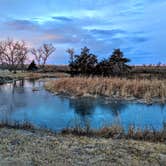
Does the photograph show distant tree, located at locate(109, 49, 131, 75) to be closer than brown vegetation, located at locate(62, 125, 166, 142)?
No

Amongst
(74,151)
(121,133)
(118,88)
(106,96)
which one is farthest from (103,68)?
(74,151)

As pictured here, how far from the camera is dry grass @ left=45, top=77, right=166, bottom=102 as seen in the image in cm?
2627

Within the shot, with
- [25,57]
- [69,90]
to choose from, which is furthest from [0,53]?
[69,90]

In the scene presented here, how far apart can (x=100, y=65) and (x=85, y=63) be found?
12.2ft

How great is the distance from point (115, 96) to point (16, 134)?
1860 centimetres

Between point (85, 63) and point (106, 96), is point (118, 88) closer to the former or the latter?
point (106, 96)

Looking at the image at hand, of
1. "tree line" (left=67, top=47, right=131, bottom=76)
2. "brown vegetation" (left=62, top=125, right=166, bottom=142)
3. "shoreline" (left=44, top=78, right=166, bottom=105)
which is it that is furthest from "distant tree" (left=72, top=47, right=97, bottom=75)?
"brown vegetation" (left=62, top=125, right=166, bottom=142)

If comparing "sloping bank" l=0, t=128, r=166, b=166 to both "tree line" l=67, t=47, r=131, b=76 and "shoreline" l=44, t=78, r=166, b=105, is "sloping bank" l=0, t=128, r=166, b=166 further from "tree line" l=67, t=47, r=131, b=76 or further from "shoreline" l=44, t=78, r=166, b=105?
"tree line" l=67, t=47, r=131, b=76

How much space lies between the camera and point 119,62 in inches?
1954

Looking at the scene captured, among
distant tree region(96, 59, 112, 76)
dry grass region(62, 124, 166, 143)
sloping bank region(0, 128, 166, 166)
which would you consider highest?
distant tree region(96, 59, 112, 76)

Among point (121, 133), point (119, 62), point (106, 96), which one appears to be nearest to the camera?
point (121, 133)

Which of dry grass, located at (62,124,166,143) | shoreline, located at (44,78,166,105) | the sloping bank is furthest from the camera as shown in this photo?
shoreline, located at (44,78,166,105)

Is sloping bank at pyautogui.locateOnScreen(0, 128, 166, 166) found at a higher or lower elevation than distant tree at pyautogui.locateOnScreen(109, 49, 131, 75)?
lower

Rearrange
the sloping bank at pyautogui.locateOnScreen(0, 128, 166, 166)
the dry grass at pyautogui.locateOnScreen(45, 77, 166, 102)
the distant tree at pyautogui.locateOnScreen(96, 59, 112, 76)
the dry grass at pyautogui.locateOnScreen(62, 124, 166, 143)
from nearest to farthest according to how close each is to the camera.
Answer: the sloping bank at pyautogui.locateOnScreen(0, 128, 166, 166), the dry grass at pyautogui.locateOnScreen(62, 124, 166, 143), the dry grass at pyautogui.locateOnScreen(45, 77, 166, 102), the distant tree at pyautogui.locateOnScreen(96, 59, 112, 76)
